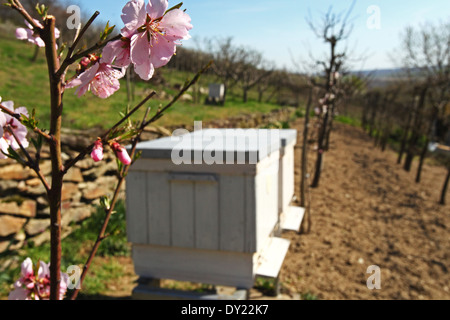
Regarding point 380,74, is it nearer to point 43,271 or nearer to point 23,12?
point 43,271

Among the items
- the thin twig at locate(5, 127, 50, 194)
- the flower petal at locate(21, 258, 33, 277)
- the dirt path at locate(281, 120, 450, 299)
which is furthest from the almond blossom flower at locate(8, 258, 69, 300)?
the dirt path at locate(281, 120, 450, 299)

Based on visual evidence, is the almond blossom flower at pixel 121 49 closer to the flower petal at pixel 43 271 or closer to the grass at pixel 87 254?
the flower petal at pixel 43 271

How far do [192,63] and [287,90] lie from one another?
55.7 feet

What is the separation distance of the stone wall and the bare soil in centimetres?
91

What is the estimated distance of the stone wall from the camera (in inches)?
153

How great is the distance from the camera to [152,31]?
2.28 feet

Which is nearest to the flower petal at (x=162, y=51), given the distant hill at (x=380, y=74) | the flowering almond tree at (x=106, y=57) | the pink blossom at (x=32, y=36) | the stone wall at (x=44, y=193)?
A: the flowering almond tree at (x=106, y=57)

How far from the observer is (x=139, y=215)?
2.64m

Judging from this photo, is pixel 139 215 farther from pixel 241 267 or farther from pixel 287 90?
pixel 287 90

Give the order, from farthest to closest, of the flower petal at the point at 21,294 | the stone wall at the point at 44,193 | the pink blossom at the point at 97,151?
the stone wall at the point at 44,193, the flower petal at the point at 21,294, the pink blossom at the point at 97,151

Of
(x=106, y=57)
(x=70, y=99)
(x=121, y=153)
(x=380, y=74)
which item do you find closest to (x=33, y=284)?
(x=121, y=153)

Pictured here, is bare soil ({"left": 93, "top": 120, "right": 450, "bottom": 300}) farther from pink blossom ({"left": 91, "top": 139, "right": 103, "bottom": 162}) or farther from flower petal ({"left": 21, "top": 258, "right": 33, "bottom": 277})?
pink blossom ({"left": 91, "top": 139, "right": 103, "bottom": 162})

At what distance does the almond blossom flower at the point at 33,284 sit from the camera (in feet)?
3.62

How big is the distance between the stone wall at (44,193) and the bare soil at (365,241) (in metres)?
0.91
